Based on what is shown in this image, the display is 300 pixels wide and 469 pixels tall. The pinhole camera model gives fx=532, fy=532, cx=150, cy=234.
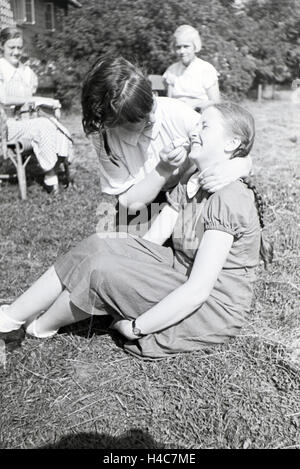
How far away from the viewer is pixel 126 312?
2.54 m

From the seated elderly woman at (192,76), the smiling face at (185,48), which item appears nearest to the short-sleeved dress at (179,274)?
the seated elderly woman at (192,76)

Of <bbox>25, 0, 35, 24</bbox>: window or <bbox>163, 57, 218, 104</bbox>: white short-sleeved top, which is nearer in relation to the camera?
<bbox>163, 57, 218, 104</bbox>: white short-sleeved top

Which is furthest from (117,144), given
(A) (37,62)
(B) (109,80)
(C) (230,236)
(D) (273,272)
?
(A) (37,62)

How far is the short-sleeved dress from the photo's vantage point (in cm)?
244

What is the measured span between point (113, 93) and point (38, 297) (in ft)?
3.41

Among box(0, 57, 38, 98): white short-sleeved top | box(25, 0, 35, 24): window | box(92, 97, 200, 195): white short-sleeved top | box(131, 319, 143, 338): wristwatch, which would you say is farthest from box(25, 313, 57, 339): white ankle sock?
box(25, 0, 35, 24): window

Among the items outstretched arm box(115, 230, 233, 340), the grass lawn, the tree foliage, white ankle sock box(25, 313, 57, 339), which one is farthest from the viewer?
the tree foliage

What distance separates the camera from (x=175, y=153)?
261cm

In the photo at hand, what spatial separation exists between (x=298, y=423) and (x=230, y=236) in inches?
33.2

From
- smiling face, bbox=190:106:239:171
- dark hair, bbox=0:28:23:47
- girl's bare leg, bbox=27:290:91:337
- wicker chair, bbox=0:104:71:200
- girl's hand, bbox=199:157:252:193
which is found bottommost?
wicker chair, bbox=0:104:71:200

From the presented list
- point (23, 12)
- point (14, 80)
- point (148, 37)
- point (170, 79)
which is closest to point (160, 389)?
point (14, 80)

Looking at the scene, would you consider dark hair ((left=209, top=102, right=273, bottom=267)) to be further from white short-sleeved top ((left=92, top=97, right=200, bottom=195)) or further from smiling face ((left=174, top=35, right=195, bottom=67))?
smiling face ((left=174, top=35, right=195, bottom=67))

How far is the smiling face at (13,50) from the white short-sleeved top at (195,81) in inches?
79.4

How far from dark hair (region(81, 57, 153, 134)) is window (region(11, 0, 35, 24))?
18769 mm
